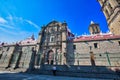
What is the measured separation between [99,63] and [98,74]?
8824mm

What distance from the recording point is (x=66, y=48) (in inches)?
1079

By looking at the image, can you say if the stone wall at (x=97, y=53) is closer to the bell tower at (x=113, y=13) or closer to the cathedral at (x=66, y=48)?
the cathedral at (x=66, y=48)

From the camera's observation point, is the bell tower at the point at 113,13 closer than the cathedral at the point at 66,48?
No

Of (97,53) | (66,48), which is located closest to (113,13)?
(97,53)

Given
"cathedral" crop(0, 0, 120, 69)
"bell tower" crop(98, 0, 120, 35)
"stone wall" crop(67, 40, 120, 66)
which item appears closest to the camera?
"stone wall" crop(67, 40, 120, 66)

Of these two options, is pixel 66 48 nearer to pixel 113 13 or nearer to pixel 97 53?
pixel 97 53

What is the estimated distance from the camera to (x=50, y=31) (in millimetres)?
33156

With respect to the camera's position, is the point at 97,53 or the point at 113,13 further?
the point at 113,13

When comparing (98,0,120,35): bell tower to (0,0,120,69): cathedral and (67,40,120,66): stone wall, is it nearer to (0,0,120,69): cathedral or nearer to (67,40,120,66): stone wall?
(0,0,120,69): cathedral

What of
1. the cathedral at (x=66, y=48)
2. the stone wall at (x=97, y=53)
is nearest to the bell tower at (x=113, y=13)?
the cathedral at (x=66, y=48)

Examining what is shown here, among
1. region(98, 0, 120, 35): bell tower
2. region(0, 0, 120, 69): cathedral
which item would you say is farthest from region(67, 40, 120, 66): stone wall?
region(98, 0, 120, 35): bell tower

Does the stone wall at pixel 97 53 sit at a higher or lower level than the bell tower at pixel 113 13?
lower

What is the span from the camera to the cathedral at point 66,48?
78.9 feet

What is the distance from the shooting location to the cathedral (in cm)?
2406
